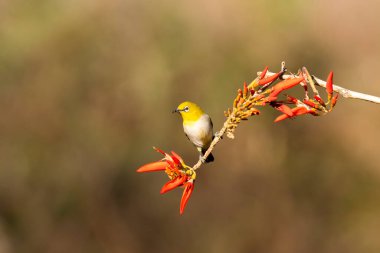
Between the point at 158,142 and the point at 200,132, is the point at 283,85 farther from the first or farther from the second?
the point at 158,142

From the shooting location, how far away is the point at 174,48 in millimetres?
8266

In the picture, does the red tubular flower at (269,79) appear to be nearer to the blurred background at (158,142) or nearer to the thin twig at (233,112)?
the thin twig at (233,112)

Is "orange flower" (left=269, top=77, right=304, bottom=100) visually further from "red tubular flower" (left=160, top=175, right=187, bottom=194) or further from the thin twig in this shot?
"red tubular flower" (left=160, top=175, right=187, bottom=194)

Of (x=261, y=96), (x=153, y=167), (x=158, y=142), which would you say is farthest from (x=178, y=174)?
(x=158, y=142)

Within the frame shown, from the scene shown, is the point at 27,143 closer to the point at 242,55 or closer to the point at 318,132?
the point at 242,55

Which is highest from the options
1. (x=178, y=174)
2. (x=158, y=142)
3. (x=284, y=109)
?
(x=284, y=109)

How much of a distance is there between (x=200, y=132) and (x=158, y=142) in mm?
5639

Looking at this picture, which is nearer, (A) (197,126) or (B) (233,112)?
(B) (233,112)

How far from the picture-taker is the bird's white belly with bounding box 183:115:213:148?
7.04ft

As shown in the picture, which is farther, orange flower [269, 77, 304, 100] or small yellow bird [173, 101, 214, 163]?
small yellow bird [173, 101, 214, 163]

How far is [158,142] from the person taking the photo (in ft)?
25.6

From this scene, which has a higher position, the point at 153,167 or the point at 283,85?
the point at 283,85

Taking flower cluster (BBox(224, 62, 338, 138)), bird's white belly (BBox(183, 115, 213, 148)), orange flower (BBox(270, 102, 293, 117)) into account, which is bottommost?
bird's white belly (BBox(183, 115, 213, 148))

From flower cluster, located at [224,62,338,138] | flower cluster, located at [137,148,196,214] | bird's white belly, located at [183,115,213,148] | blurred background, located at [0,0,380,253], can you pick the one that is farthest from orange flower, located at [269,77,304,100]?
blurred background, located at [0,0,380,253]
